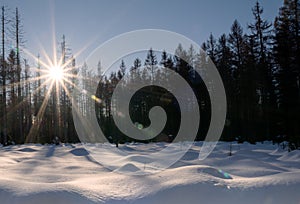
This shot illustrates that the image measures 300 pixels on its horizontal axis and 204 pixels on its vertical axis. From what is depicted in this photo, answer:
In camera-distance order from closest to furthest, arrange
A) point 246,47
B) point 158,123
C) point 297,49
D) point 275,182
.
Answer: point 275,182, point 297,49, point 246,47, point 158,123

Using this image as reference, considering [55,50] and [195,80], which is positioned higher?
[55,50]

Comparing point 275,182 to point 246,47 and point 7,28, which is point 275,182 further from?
point 246,47

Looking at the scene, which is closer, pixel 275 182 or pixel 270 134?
pixel 275 182

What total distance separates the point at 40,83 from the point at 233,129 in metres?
23.9

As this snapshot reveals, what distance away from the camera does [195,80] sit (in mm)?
29516

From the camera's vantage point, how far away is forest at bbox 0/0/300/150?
19688mm

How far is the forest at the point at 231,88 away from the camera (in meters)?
19.7

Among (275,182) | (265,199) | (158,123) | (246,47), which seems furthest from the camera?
(158,123)

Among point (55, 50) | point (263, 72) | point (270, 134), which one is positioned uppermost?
point (55, 50)

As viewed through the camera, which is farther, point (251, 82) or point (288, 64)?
point (251, 82)

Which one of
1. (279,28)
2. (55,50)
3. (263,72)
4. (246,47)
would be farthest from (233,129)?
(55,50)

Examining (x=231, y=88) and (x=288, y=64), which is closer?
(x=288, y=64)

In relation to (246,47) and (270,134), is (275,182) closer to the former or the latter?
(270,134)

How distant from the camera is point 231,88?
89.1 ft
